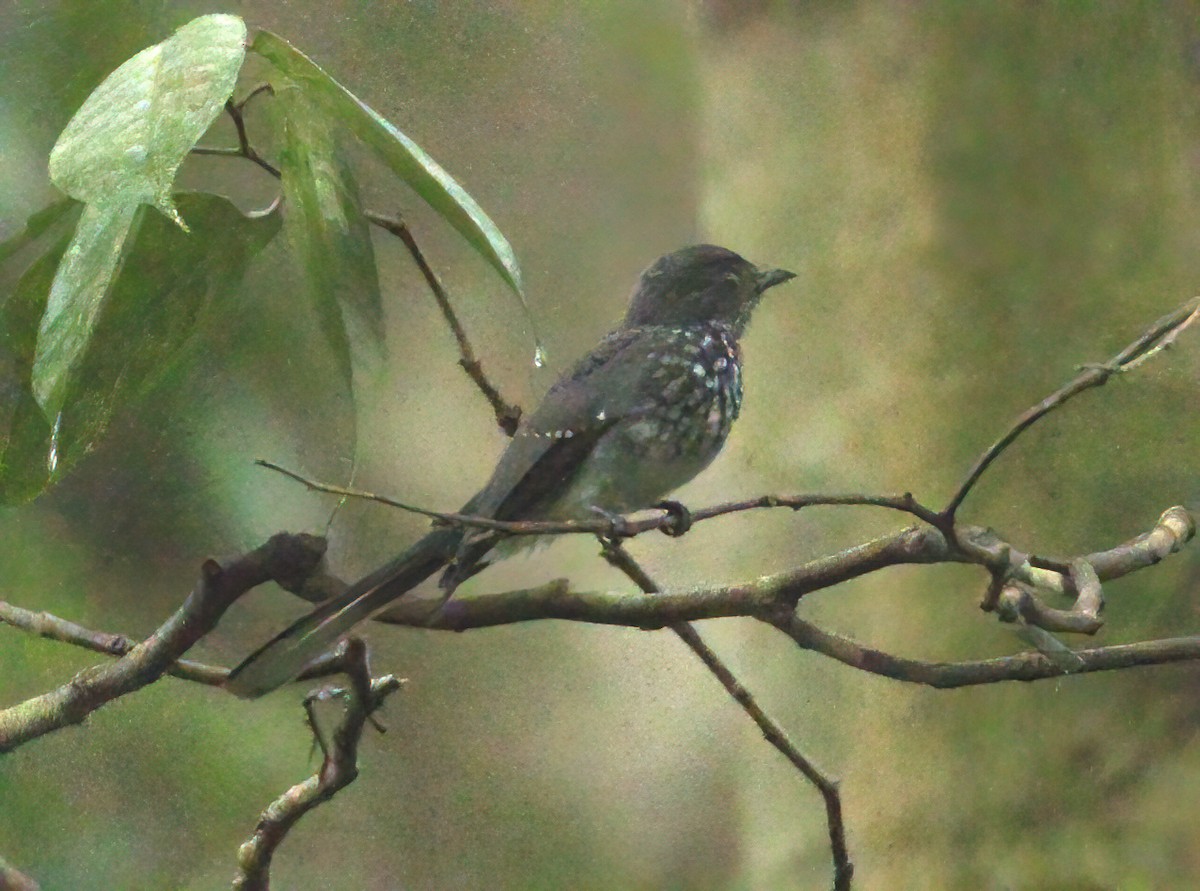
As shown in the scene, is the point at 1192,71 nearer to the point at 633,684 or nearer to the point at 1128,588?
the point at 1128,588

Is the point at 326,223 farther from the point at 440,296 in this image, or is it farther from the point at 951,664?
the point at 951,664

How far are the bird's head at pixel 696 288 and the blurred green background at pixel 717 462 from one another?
2 centimetres

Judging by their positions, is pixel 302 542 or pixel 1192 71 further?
pixel 1192 71

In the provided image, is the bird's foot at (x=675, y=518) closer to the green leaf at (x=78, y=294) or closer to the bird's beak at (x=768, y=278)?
the bird's beak at (x=768, y=278)

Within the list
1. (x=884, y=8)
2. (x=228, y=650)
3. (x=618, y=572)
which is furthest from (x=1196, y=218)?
(x=228, y=650)

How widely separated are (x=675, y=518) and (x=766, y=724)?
0.47 feet

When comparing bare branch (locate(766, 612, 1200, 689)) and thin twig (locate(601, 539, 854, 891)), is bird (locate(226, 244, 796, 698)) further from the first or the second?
bare branch (locate(766, 612, 1200, 689))

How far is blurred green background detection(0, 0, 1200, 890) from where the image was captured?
0.74 meters

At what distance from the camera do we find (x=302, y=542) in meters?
0.71

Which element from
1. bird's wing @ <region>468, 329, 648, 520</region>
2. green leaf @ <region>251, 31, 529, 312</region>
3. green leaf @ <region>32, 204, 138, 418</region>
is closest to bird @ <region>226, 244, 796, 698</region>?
bird's wing @ <region>468, 329, 648, 520</region>

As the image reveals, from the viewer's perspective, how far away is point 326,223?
67 cm

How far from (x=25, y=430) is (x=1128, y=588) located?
29.0 inches

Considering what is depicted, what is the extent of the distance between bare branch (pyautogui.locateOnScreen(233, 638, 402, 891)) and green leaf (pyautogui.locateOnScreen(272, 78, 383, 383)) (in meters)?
0.19

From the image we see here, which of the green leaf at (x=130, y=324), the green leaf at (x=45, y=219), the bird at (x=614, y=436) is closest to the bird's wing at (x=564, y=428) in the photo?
the bird at (x=614, y=436)
